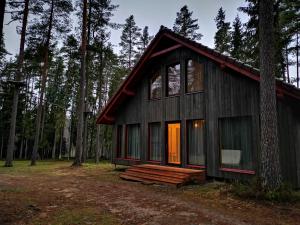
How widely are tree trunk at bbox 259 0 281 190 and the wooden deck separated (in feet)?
8.52

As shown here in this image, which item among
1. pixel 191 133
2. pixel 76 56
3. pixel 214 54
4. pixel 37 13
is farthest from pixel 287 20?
pixel 37 13

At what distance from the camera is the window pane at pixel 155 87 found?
39.6 feet

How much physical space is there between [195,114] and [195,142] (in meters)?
1.19

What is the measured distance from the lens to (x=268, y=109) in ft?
21.7

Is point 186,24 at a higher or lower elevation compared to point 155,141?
higher

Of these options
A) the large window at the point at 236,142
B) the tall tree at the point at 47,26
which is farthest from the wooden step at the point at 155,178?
the tall tree at the point at 47,26

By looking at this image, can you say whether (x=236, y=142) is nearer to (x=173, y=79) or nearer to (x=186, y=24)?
(x=173, y=79)

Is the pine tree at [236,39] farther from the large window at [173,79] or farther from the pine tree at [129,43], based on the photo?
the large window at [173,79]

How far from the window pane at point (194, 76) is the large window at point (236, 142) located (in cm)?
197

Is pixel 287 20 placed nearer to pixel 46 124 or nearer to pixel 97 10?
pixel 97 10

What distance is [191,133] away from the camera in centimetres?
1013

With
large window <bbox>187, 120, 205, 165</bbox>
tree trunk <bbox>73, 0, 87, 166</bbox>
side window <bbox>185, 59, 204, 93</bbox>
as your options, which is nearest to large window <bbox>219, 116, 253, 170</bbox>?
large window <bbox>187, 120, 205, 165</bbox>

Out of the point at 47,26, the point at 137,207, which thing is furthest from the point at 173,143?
the point at 47,26

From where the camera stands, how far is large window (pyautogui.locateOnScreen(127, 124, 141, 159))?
12609 mm
